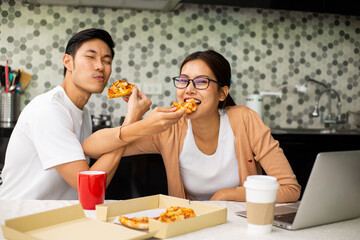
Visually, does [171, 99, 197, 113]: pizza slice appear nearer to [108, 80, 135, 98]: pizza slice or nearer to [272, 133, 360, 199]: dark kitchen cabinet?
[108, 80, 135, 98]: pizza slice

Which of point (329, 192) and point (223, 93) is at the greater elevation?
point (223, 93)

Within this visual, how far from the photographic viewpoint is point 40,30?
127 inches

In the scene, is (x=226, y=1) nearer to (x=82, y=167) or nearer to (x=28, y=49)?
(x=28, y=49)

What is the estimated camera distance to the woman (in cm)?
187

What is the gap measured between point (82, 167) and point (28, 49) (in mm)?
1929

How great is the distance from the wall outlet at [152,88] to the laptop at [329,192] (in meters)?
2.29

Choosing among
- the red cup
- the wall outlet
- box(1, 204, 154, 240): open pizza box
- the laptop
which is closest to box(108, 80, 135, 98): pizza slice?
the red cup

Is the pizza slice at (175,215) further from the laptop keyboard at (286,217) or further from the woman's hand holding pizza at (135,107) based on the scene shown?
the woman's hand holding pizza at (135,107)

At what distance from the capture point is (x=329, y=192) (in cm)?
111

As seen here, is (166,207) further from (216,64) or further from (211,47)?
(211,47)

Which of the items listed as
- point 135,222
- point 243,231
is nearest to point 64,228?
point 135,222

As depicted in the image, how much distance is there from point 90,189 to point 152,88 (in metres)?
2.12

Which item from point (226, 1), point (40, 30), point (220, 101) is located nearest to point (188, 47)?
point (226, 1)

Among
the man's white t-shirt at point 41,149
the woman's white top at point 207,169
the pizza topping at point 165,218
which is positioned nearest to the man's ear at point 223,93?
the woman's white top at point 207,169
